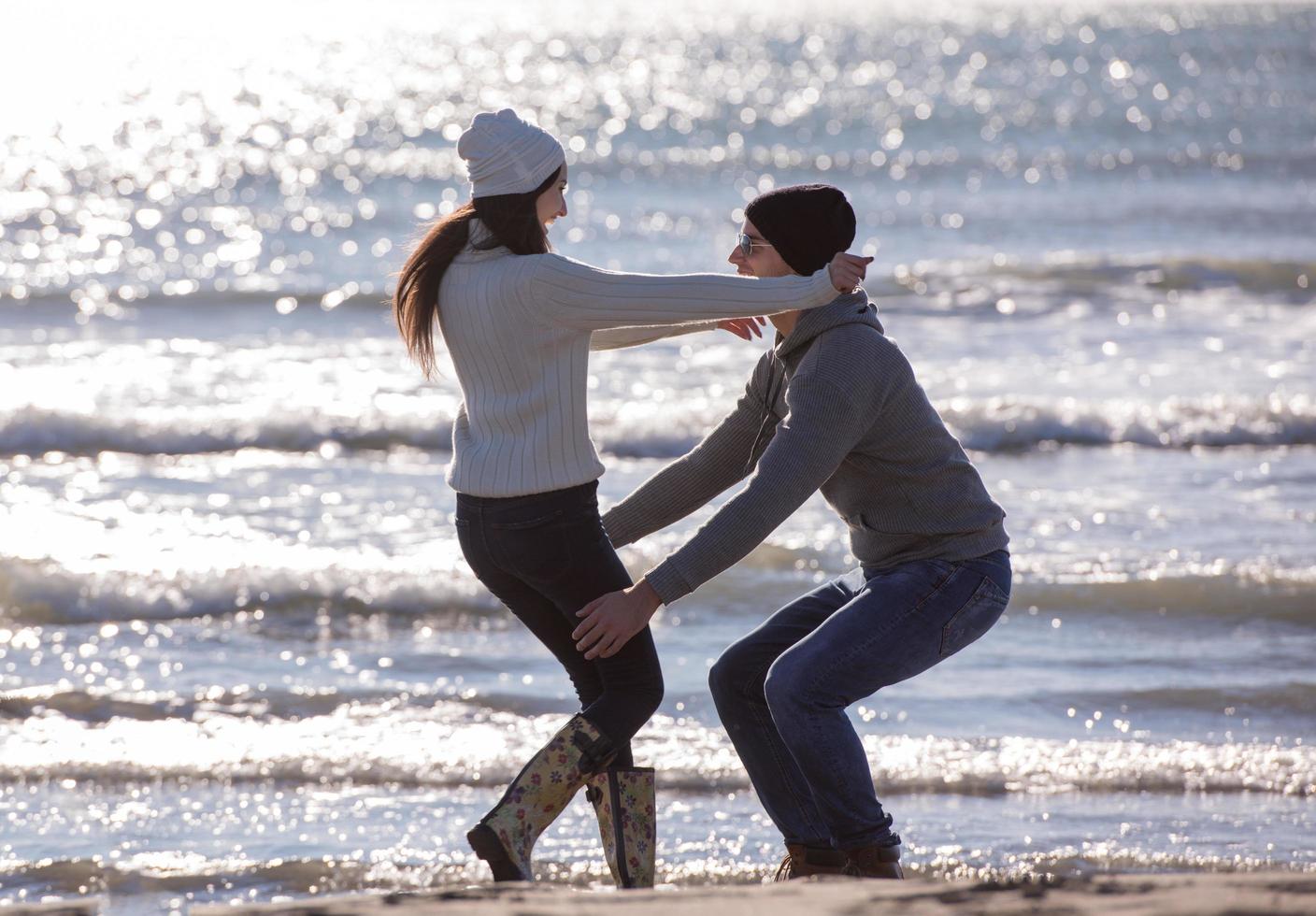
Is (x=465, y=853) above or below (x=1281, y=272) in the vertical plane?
below

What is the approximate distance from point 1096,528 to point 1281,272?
929cm

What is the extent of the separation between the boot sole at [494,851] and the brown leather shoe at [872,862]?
707 millimetres

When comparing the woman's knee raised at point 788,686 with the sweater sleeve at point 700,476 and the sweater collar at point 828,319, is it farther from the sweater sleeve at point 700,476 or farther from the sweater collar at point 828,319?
the sweater collar at point 828,319

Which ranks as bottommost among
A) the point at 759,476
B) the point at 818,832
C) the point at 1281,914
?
the point at 818,832

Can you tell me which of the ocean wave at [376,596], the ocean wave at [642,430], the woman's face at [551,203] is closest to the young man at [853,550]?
the woman's face at [551,203]

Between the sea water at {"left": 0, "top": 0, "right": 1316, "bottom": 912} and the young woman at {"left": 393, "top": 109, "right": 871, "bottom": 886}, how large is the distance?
1.01 ft

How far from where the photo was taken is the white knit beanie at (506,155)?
3.27 meters

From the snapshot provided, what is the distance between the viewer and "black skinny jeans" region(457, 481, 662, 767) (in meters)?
3.34

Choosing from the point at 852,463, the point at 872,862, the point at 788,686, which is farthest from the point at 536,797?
the point at 852,463

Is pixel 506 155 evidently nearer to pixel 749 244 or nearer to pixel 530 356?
pixel 530 356

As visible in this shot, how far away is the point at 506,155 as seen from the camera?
10.7 ft

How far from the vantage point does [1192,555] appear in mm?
7656

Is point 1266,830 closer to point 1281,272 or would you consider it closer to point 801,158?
point 1281,272

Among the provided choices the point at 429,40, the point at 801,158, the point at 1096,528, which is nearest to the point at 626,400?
the point at 1096,528
